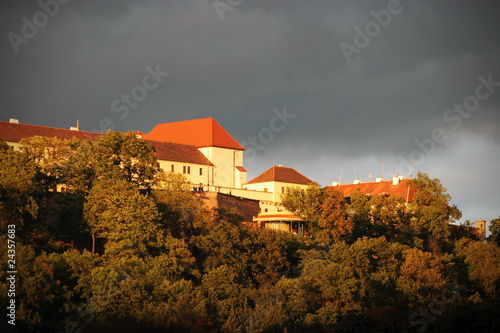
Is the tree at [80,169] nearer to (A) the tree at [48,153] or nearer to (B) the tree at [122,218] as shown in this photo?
(A) the tree at [48,153]

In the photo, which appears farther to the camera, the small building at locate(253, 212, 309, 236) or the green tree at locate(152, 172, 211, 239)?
the small building at locate(253, 212, 309, 236)

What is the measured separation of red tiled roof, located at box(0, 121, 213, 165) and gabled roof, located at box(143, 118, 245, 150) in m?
2.09

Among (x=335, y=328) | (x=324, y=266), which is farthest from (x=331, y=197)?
(x=335, y=328)

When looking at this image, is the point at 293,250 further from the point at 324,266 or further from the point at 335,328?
the point at 335,328

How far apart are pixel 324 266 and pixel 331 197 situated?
12852 millimetres

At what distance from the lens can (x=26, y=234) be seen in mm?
48219

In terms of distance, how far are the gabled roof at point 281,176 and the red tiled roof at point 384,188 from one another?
4.79 metres

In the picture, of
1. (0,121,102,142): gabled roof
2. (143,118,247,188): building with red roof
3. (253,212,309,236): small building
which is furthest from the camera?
(143,118,247,188): building with red roof

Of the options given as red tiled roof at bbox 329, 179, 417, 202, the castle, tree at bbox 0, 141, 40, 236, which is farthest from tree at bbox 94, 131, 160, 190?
red tiled roof at bbox 329, 179, 417, 202

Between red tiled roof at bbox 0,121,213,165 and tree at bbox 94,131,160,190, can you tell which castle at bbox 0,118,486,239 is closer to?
red tiled roof at bbox 0,121,213,165

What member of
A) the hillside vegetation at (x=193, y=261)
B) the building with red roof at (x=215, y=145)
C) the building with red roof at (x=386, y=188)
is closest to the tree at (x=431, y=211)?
the hillside vegetation at (x=193, y=261)

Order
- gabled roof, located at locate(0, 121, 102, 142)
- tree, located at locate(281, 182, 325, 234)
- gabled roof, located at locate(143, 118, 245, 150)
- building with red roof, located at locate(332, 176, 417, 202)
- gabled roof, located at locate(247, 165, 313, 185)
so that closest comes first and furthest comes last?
tree, located at locate(281, 182, 325, 234) < gabled roof, located at locate(0, 121, 102, 142) < gabled roof, located at locate(247, 165, 313, 185) < gabled roof, located at locate(143, 118, 245, 150) < building with red roof, located at locate(332, 176, 417, 202)

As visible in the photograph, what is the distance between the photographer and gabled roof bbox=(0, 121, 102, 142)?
66188 millimetres

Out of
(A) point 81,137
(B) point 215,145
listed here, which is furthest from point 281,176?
(A) point 81,137
